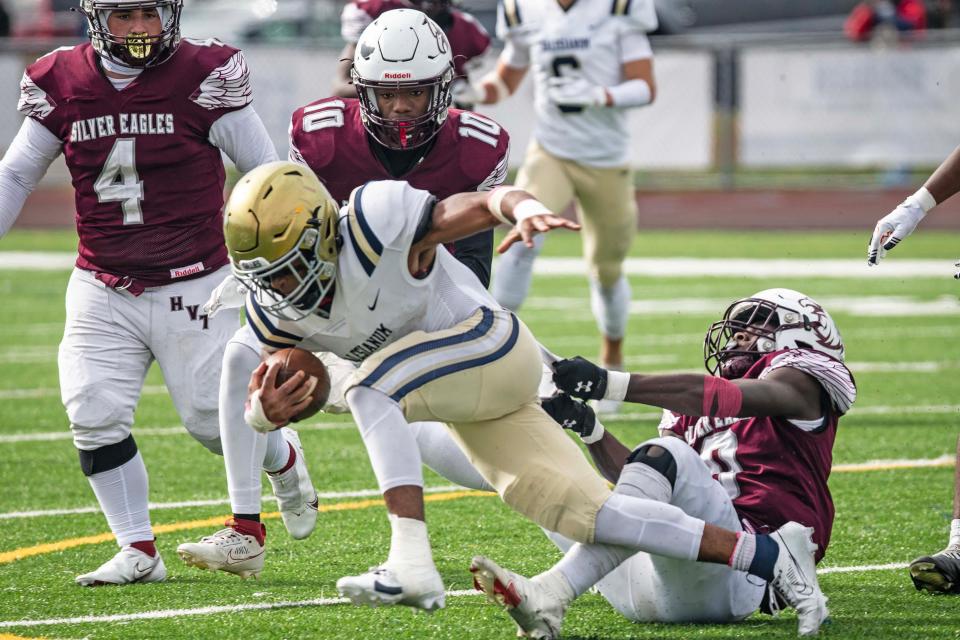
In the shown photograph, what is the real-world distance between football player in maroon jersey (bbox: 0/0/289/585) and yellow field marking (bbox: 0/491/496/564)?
0.39 meters

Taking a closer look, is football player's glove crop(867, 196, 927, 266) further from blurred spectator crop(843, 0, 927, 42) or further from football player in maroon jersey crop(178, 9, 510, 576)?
blurred spectator crop(843, 0, 927, 42)

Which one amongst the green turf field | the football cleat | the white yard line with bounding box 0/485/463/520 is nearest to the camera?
the green turf field

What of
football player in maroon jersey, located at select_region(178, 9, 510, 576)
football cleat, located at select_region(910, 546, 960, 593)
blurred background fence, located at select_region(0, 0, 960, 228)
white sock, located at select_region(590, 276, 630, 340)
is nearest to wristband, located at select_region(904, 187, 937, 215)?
Answer: football cleat, located at select_region(910, 546, 960, 593)

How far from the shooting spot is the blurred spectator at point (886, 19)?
15.1m

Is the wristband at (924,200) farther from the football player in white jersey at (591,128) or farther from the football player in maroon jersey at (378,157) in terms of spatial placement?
the football player in white jersey at (591,128)

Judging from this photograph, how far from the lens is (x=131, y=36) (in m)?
4.38

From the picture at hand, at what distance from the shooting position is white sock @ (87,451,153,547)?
441 cm

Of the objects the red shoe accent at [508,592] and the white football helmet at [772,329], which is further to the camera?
the white football helmet at [772,329]

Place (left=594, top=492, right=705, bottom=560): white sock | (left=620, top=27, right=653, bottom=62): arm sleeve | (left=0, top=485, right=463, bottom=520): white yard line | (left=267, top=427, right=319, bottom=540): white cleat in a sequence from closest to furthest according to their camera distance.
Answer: (left=594, top=492, right=705, bottom=560): white sock → (left=267, top=427, right=319, bottom=540): white cleat → (left=0, top=485, right=463, bottom=520): white yard line → (left=620, top=27, right=653, bottom=62): arm sleeve

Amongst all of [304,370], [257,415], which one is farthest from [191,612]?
[304,370]

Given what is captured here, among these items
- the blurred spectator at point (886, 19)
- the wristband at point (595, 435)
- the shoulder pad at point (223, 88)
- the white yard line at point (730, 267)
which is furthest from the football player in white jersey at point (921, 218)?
the blurred spectator at point (886, 19)

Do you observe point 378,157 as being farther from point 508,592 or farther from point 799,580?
point 799,580

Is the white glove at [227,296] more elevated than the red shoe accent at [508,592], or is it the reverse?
the white glove at [227,296]

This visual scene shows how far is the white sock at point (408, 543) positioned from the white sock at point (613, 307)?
13.4ft
